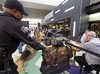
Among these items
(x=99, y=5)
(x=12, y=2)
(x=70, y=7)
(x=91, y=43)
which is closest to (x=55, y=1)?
(x=70, y=7)

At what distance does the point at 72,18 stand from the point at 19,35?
298 inches

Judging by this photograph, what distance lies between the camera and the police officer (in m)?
1.31

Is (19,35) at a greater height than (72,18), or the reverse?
(72,18)

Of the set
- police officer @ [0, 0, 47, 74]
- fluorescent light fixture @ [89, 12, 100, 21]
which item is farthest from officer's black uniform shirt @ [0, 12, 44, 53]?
fluorescent light fixture @ [89, 12, 100, 21]

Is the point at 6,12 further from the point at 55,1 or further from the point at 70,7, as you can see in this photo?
the point at 55,1

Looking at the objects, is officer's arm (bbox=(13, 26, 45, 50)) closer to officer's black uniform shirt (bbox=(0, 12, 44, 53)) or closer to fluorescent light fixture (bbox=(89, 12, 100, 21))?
officer's black uniform shirt (bbox=(0, 12, 44, 53))

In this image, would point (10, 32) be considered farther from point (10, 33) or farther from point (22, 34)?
point (22, 34)

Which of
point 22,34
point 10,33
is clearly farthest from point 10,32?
point 22,34

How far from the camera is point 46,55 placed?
1.93 meters

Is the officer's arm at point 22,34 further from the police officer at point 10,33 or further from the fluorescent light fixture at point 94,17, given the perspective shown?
the fluorescent light fixture at point 94,17

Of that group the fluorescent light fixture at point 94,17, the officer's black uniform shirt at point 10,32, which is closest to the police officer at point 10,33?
the officer's black uniform shirt at point 10,32

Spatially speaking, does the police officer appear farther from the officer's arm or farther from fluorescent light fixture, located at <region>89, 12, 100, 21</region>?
fluorescent light fixture, located at <region>89, 12, 100, 21</region>

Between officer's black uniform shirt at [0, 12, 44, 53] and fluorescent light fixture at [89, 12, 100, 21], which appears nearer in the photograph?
officer's black uniform shirt at [0, 12, 44, 53]

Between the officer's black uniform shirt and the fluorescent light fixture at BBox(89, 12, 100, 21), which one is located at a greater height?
the fluorescent light fixture at BBox(89, 12, 100, 21)
